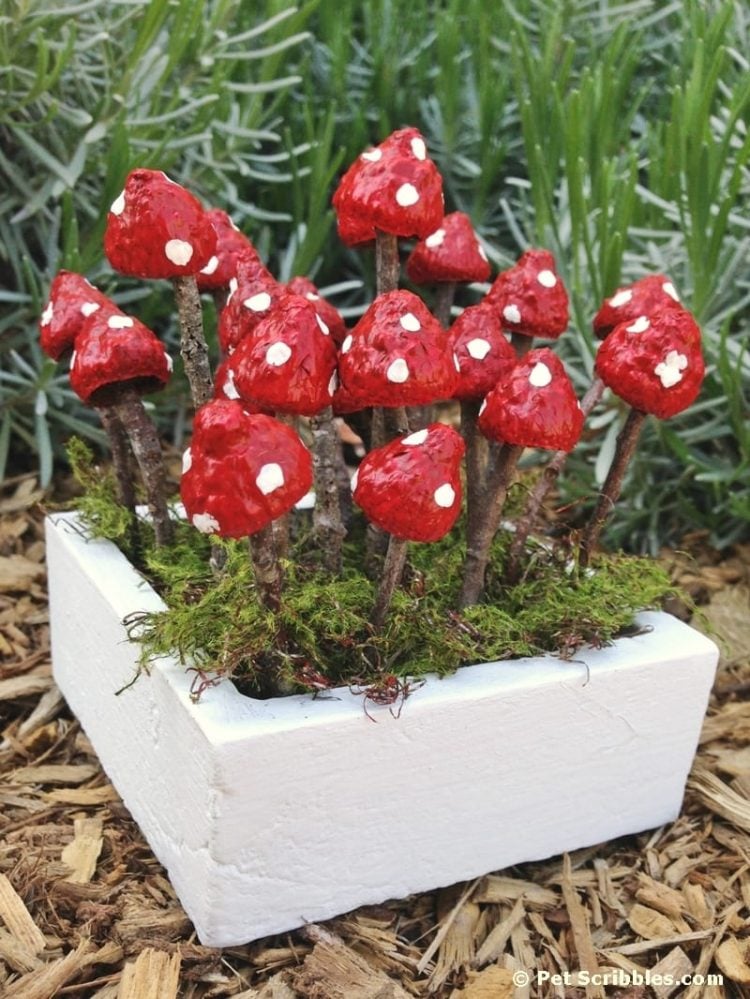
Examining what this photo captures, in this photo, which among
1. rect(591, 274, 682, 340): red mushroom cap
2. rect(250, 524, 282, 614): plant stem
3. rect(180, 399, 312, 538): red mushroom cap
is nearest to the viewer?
rect(180, 399, 312, 538): red mushroom cap

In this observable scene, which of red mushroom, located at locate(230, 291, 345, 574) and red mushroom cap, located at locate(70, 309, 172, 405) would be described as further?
red mushroom cap, located at locate(70, 309, 172, 405)

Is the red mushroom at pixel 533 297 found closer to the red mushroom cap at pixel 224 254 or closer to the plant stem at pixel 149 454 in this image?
the red mushroom cap at pixel 224 254

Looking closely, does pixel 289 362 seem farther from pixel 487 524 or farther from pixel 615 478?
pixel 615 478

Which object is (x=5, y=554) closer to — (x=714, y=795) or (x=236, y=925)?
(x=236, y=925)

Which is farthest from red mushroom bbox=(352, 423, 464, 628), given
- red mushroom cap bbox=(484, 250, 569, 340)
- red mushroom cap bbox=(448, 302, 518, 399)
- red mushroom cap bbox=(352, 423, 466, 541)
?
red mushroom cap bbox=(484, 250, 569, 340)

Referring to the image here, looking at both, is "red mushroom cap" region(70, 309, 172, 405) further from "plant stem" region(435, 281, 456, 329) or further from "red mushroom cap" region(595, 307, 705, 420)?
"red mushroom cap" region(595, 307, 705, 420)

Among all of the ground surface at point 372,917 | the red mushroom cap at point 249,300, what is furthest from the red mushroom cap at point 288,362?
the ground surface at point 372,917

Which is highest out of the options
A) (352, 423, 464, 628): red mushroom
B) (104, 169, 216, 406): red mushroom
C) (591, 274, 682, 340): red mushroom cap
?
(104, 169, 216, 406): red mushroom

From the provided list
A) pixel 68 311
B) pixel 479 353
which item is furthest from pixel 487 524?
pixel 68 311
